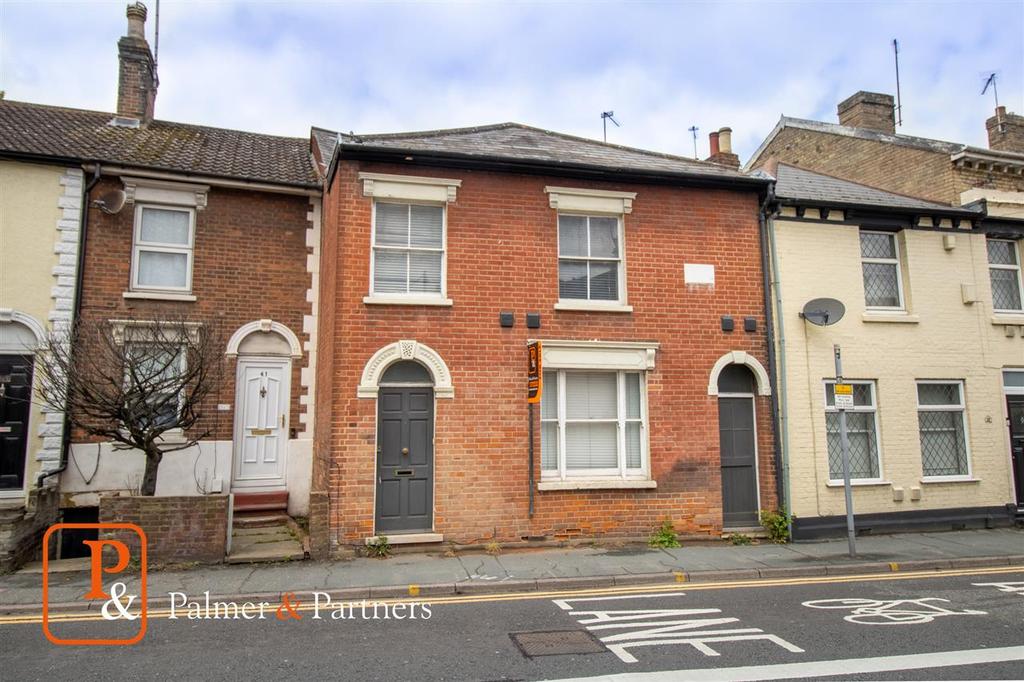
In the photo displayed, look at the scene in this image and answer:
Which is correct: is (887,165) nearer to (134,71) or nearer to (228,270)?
(228,270)

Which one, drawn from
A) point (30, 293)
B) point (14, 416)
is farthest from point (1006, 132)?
point (14, 416)

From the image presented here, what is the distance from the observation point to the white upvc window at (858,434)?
11.5 meters

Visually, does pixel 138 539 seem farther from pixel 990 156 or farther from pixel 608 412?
pixel 990 156

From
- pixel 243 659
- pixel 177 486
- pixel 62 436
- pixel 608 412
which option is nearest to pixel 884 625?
pixel 608 412

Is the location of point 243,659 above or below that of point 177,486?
below

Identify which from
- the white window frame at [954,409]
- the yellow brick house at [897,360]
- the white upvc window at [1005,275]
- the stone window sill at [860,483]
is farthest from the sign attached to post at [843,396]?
the white upvc window at [1005,275]

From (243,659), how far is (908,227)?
13.0 meters

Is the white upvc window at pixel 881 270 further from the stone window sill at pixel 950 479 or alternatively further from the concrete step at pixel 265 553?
the concrete step at pixel 265 553

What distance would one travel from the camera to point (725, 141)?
14.1 m

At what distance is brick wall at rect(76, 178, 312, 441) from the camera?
1120cm

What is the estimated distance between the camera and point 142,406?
867 centimetres

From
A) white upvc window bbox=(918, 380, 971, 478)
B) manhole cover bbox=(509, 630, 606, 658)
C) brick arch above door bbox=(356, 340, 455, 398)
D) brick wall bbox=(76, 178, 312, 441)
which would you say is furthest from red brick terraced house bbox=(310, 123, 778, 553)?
manhole cover bbox=(509, 630, 606, 658)

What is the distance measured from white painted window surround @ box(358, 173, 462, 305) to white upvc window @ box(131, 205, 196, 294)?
3856 mm

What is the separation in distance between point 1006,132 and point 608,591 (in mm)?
16501
